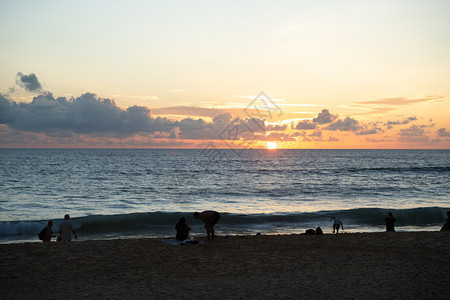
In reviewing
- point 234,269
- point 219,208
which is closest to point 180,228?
point 234,269

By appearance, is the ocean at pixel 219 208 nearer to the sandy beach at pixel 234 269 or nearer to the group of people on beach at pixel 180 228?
the group of people on beach at pixel 180 228

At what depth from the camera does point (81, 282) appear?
988 cm

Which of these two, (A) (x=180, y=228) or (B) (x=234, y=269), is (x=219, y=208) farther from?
(B) (x=234, y=269)

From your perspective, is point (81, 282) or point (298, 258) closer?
point (81, 282)

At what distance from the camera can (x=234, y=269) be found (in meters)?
11.1

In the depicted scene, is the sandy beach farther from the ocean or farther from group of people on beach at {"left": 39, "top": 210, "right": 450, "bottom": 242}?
the ocean

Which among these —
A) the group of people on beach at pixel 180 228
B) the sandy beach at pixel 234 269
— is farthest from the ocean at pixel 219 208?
the sandy beach at pixel 234 269

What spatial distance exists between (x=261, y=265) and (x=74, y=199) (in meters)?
29.1

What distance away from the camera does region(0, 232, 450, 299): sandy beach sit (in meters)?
8.93

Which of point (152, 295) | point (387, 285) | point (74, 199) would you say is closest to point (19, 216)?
point (74, 199)

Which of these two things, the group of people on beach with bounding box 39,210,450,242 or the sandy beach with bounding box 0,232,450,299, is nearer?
the sandy beach with bounding box 0,232,450,299

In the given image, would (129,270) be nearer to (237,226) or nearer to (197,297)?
(197,297)

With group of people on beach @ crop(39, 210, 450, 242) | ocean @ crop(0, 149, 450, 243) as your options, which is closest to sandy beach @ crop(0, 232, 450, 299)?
group of people on beach @ crop(39, 210, 450, 242)

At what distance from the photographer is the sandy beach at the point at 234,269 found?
29.3 ft
